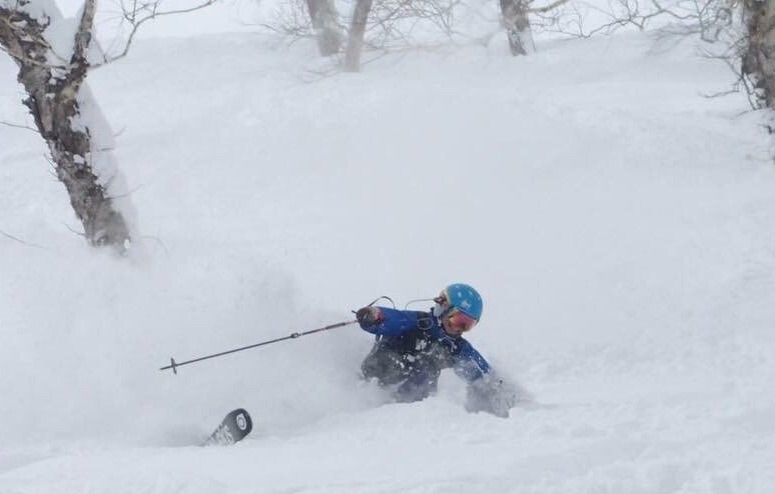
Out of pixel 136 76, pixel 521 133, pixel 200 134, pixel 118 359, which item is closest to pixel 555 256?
pixel 521 133

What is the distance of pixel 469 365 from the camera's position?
23.1ft

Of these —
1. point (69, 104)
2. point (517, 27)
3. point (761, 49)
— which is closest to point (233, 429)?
point (69, 104)

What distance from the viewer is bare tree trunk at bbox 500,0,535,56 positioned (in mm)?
19688

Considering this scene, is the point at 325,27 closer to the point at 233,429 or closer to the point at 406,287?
the point at 406,287

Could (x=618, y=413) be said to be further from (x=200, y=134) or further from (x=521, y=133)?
(x=200, y=134)

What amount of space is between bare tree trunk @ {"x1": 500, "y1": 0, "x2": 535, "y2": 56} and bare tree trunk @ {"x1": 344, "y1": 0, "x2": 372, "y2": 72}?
3.15 metres

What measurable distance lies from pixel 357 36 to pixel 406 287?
38.1 feet

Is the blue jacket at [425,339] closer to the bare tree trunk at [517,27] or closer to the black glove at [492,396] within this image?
the black glove at [492,396]

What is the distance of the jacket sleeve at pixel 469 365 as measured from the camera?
22.9 ft

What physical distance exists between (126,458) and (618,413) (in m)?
3.09

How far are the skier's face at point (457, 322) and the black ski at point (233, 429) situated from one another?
1.82 meters

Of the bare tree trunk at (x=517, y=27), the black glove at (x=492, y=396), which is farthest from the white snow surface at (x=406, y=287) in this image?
the bare tree trunk at (x=517, y=27)

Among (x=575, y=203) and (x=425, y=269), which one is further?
(x=575, y=203)

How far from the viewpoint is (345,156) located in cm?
1369
